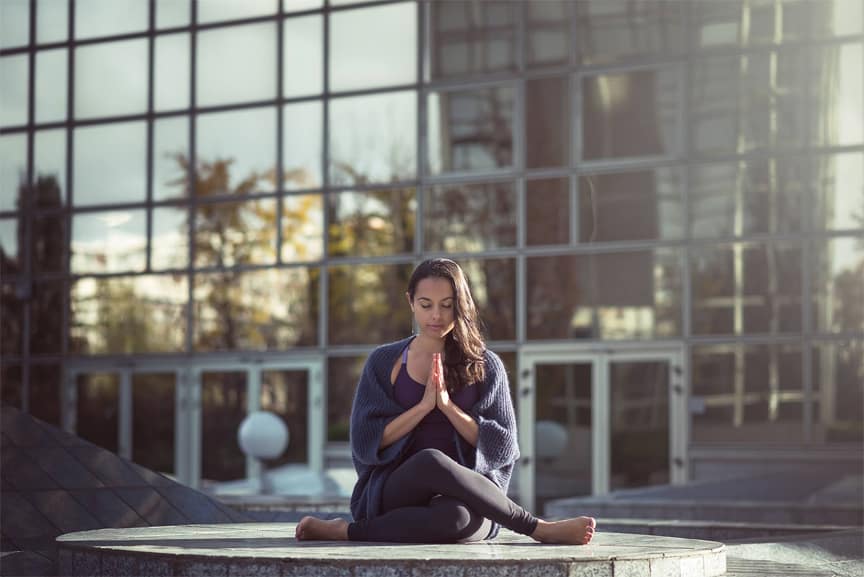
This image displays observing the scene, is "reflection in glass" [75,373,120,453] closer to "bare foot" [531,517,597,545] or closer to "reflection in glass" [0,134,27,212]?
"reflection in glass" [0,134,27,212]

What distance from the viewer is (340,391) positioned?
18.9m

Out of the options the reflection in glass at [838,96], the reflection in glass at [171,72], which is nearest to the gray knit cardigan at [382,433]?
the reflection in glass at [838,96]

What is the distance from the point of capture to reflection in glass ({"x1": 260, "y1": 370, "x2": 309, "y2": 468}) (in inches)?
742

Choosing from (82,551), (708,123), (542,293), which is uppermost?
(708,123)

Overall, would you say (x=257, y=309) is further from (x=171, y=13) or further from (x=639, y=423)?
(x=639, y=423)

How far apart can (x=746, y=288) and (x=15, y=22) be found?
1196cm

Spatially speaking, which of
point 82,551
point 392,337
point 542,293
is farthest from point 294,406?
point 82,551

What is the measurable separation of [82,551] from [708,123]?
13.1 metres

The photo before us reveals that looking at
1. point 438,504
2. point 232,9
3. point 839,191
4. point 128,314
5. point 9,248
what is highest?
point 232,9

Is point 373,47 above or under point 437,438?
above

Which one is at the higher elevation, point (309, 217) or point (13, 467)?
point (309, 217)

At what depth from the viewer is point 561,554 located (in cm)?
485

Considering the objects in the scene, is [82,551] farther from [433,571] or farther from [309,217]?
[309,217]

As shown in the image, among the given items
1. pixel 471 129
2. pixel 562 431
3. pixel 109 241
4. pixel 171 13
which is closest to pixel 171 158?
pixel 109 241
